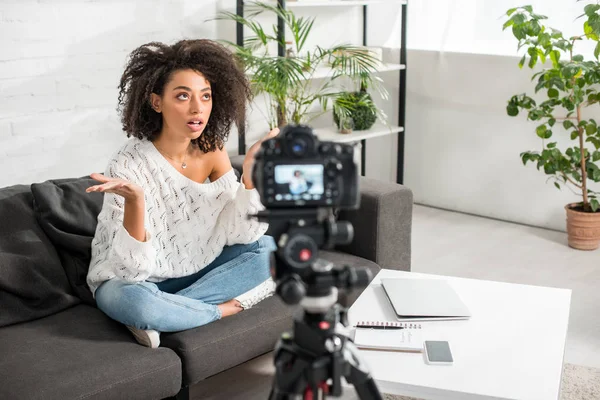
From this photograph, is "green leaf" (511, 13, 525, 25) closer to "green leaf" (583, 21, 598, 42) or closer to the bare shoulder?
"green leaf" (583, 21, 598, 42)

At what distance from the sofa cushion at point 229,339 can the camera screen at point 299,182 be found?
1100 millimetres

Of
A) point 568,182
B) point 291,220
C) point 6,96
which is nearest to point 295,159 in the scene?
point 291,220

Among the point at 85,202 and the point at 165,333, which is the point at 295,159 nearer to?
the point at 165,333

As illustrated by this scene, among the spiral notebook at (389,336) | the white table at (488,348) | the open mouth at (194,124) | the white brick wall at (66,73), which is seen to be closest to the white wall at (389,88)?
the white brick wall at (66,73)

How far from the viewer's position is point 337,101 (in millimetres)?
3789

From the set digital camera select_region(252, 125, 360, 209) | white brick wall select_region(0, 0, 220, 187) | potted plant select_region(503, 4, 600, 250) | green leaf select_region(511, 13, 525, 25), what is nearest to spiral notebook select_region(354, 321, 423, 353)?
digital camera select_region(252, 125, 360, 209)

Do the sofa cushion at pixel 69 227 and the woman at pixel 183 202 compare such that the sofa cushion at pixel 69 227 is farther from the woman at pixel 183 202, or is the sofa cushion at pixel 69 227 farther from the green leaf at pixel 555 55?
the green leaf at pixel 555 55

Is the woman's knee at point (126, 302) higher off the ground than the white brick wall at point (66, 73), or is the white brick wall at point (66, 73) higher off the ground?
the white brick wall at point (66, 73)

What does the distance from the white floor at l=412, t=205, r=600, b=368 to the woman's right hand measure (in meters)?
1.63

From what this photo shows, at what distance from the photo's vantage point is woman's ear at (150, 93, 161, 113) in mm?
2465

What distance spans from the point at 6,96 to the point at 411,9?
90.6 inches

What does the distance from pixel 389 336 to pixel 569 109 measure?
1.98m

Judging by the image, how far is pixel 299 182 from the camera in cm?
122

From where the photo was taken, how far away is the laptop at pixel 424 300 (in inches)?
86.4
